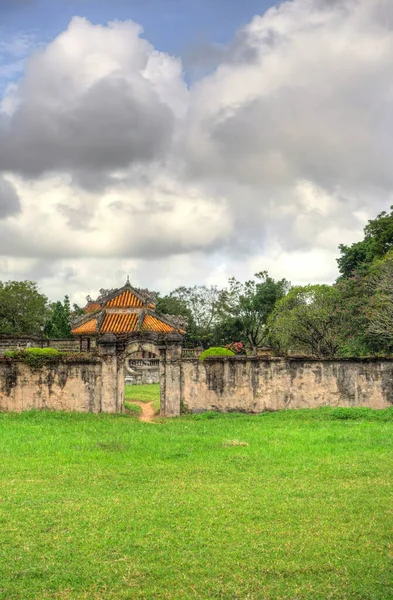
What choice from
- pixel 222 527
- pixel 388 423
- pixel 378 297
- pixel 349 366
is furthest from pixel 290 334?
pixel 222 527

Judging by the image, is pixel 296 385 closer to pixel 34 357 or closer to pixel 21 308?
→ pixel 34 357

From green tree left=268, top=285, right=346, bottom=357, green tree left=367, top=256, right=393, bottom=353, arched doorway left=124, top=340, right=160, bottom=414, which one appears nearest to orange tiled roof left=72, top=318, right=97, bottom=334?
arched doorway left=124, top=340, right=160, bottom=414

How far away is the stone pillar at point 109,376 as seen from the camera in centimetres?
2375

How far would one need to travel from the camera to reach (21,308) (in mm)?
65688

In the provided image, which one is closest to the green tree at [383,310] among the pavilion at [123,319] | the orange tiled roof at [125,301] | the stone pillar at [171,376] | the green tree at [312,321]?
the green tree at [312,321]

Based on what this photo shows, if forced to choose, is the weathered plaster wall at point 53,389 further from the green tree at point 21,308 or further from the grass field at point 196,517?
the green tree at point 21,308

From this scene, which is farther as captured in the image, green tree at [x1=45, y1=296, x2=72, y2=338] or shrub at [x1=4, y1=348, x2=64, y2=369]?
green tree at [x1=45, y1=296, x2=72, y2=338]

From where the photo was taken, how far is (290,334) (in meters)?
43.5

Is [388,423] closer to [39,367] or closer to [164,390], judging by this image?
[164,390]

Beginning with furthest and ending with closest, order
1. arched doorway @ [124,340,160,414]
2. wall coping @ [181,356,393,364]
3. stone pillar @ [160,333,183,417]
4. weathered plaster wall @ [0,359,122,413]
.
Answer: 1. arched doorway @ [124,340,160,414]
2. wall coping @ [181,356,393,364]
3. stone pillar @ [160,333,183,417]
4. weathered plaster wall @ [0,359,122,413]

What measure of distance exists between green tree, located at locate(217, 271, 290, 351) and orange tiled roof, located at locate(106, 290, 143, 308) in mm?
25554

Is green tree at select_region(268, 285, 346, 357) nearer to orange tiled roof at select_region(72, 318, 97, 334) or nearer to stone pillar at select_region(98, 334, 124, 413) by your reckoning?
orange tiled roof at select_region(72, 318, 97, 334)

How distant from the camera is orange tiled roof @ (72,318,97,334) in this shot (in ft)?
125

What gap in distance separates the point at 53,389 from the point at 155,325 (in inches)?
481
